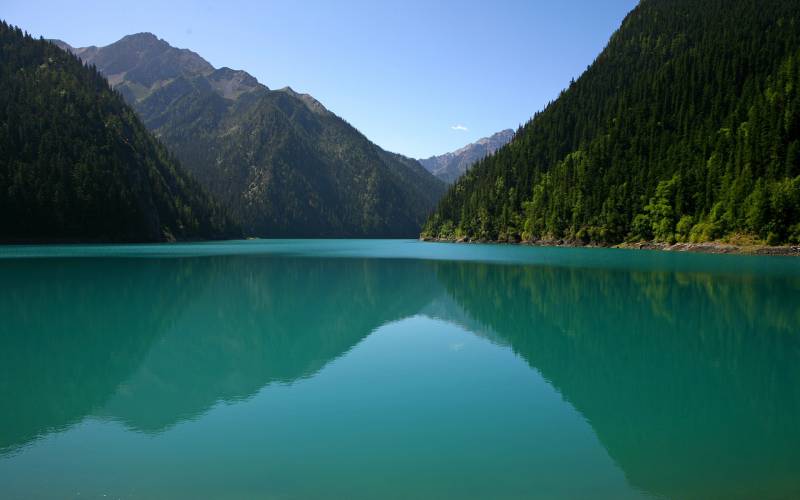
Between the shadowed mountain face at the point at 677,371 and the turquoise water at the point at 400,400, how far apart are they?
71mm

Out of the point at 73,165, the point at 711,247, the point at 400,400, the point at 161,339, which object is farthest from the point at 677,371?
the point at 73,165

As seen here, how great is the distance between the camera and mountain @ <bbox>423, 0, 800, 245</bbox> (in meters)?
89.7

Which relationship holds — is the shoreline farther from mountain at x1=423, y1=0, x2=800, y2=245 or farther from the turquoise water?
the turquoise water

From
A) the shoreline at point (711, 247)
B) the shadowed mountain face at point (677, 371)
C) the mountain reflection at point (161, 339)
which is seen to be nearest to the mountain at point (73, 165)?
the mountain reflection at point (161, 339)

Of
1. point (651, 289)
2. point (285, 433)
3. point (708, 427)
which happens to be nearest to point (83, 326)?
point (285, 433)

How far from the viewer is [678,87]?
13688cm

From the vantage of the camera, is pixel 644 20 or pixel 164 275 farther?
pixel 644 20

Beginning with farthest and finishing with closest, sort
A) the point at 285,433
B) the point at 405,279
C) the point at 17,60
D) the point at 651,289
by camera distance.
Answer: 1. the point at 17,60
2. the point at 405,279
3. the point at 651,289
4. the point at 285,433

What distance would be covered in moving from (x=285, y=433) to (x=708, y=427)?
360 inches

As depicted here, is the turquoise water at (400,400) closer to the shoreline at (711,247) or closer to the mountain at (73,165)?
the shoreline at (711,247)

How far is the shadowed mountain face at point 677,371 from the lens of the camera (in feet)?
29.7

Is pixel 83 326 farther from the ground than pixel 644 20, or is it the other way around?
pixel 644 20

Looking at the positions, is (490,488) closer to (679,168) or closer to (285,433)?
(285,433)

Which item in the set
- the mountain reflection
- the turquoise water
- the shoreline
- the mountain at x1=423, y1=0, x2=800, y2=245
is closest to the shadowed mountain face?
the turquoise water
